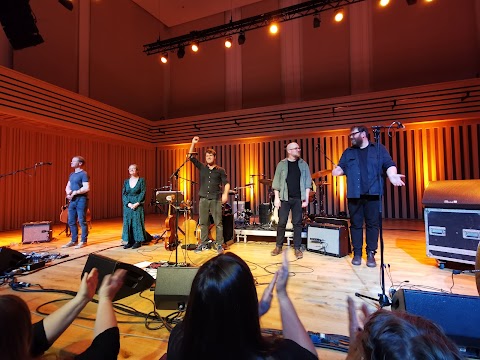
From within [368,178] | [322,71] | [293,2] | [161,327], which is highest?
[293,2]

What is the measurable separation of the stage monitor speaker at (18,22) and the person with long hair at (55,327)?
16.2ft

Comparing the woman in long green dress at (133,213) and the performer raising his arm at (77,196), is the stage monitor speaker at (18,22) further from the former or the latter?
the woman in long green dress at (133,213)

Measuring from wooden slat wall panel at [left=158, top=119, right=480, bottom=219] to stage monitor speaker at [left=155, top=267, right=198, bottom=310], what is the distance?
6.38m

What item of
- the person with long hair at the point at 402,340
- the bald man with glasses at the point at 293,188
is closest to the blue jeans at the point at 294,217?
the bald man with glasses at the point at 293,188

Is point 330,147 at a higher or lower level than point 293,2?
lower

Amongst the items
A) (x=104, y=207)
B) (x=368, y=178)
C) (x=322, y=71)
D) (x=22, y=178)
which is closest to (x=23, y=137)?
(x=22, y=178)

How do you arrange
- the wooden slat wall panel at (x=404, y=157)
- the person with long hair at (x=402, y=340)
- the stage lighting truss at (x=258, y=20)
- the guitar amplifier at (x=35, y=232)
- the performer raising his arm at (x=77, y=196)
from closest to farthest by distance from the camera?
the person with long hair at (x=402, y=340) < the performer raising his arm at (x=77, y=196) < the guitar amplifier at (x=35, y=232) < the stage lighting truss at (x=258, y=20) < the wooden slat wall panel at (x=404, y=157)

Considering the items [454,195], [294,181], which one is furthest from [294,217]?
[454,195]

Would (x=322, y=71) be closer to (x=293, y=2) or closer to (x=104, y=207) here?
(x=293, y=2)

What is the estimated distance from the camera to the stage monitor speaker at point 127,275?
2250 millimetres

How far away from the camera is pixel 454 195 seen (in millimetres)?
3254

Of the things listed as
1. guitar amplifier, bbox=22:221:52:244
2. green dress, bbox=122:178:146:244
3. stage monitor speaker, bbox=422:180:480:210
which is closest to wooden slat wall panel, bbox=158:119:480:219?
stage monitor speaker, bbox=422:180:480:210

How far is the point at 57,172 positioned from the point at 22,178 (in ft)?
2.90

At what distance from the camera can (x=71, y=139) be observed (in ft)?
27.1
